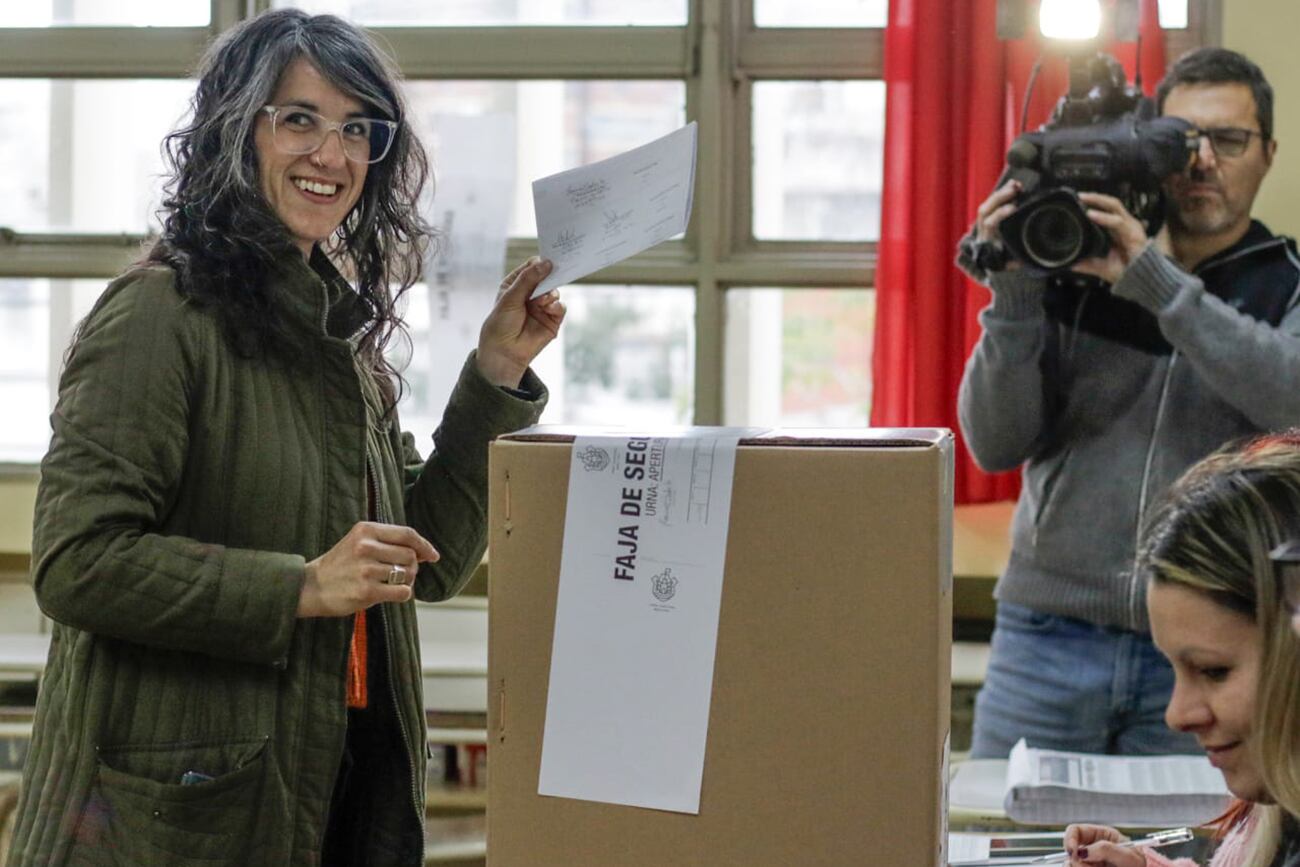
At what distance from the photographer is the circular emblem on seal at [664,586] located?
831 mm

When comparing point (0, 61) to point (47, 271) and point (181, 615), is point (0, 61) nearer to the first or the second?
point (47, 271)

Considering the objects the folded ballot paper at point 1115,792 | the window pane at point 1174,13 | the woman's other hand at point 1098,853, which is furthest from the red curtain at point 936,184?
the woman's other hand at point 1098,853

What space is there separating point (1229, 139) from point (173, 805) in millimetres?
1554

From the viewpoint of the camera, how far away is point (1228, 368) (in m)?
1.76

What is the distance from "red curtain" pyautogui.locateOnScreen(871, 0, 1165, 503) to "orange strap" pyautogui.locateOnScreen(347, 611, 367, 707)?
1.54 meters

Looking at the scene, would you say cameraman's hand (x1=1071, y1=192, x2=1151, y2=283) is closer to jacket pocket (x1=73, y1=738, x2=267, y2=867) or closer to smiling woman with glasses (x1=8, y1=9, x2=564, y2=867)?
smiling woman with glasses (x1=8, y1=9, x2=564, y2=867)

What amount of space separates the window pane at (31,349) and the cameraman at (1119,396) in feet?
6.71

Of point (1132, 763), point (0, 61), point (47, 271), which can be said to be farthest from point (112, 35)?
point (1132, 763)

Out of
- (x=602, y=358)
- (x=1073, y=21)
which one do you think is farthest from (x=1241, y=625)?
(x=602, y=358)

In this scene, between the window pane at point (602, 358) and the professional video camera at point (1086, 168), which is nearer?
the professional video camera at point (1086, 168)

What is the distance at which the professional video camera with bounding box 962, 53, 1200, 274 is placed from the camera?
Result: 1.85 meters

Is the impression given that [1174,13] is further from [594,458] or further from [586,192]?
[594,458]

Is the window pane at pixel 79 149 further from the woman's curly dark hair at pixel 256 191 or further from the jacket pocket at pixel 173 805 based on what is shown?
the jacket pocket at pixel 173 805

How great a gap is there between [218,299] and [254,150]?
15 cm
